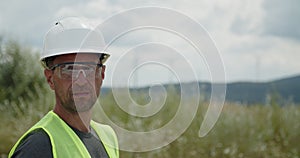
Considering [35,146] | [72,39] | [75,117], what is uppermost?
[72,39]

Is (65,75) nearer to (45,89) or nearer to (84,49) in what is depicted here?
(84,49)

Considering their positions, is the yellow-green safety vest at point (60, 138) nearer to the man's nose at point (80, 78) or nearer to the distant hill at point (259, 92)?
the man's nose at point (80, 78)

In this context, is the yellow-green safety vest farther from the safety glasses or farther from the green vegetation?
the green vegetation

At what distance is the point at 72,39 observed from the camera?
274 centimetres

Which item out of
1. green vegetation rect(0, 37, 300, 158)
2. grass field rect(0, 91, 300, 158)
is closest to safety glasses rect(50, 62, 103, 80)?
green vegetation rect(0, 37, 300, 158)

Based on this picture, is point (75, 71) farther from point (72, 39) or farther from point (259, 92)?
point (259, 92)

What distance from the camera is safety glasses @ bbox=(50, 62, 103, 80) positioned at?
8.54 feet

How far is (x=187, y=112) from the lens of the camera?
291cm

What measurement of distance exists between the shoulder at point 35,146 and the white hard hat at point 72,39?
513 millimetres

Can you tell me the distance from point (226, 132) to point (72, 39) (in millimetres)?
6530

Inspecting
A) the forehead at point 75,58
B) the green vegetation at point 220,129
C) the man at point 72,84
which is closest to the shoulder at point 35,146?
the man at point 72,84

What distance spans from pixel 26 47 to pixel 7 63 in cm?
73

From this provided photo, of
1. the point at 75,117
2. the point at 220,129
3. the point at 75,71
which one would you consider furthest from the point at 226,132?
the point at 75,71

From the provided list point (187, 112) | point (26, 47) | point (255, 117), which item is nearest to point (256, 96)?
point (255, 117)
